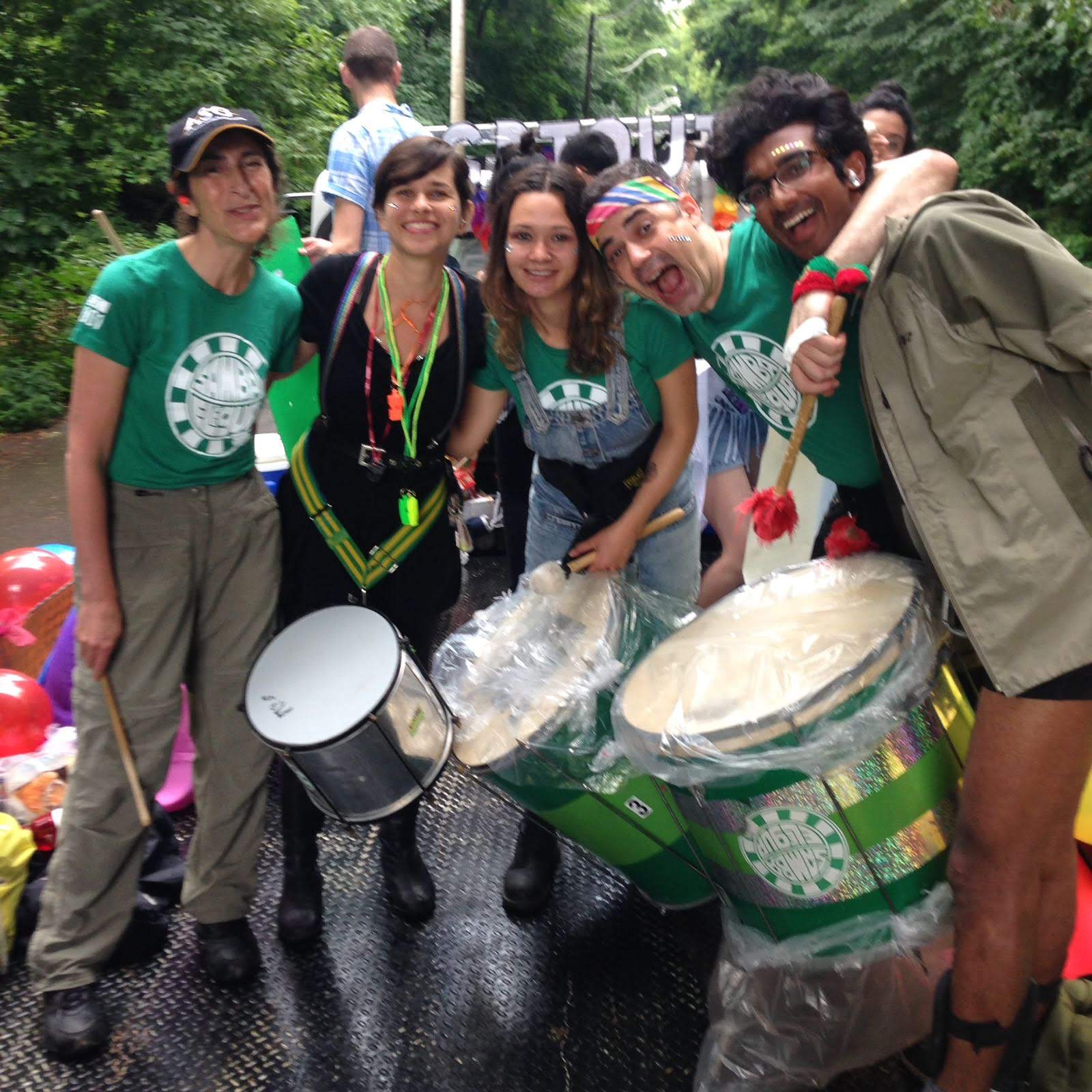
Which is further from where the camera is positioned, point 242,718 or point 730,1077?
point 242,718

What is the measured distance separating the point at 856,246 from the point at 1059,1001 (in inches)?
56.9

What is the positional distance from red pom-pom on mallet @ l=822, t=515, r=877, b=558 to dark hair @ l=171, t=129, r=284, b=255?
4.45 ft

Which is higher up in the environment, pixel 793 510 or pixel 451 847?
pixel 793 510

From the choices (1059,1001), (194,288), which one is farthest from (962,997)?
(194,288)

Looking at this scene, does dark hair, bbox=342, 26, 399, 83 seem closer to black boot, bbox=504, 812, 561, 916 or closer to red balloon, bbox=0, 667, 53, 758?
red balloon, bbox=0, 667, 53, 758

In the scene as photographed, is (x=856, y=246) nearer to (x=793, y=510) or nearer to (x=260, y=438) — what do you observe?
(x=793, y=510)

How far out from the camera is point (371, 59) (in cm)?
391

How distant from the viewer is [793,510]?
1875 millimetres

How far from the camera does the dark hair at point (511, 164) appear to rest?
7.95ft

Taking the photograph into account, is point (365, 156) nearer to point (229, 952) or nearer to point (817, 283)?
point (817, 283)

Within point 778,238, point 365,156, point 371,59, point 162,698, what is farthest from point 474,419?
point 371,59

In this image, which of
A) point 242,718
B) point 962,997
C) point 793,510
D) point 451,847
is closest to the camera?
point 962,997

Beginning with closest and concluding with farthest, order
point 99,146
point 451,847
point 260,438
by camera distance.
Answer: point 451,847, point 260,438, point 99,146

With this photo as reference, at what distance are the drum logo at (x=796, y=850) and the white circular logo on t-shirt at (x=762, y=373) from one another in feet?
2.55
